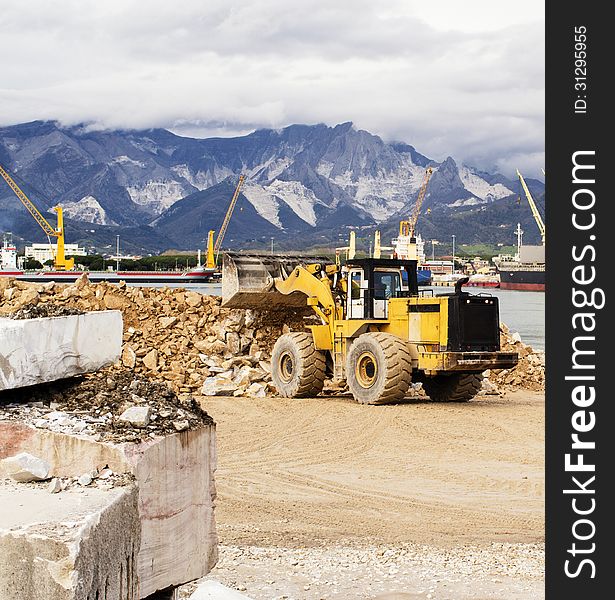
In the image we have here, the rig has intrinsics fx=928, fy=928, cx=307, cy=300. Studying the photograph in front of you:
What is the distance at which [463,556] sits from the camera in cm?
725

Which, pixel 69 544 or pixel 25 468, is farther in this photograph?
pixel 25 468

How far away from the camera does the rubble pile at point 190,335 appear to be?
17766 millimetres

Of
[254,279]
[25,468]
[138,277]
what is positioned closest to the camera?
[25,468]

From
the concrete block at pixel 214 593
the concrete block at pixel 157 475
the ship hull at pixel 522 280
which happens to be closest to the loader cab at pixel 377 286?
the concrete block at pixel 214 593

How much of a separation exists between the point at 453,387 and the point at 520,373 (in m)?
3.77

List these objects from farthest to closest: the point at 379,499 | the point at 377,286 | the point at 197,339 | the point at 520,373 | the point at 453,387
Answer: the point at 520,373
the point at 197,339
the point at 453,387
the point at 377,286
the point at 379,499

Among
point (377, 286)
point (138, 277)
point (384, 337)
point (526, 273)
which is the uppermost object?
point (377, 286)

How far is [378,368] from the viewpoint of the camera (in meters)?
15.2

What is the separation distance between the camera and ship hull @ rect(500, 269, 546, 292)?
107062 millimetres

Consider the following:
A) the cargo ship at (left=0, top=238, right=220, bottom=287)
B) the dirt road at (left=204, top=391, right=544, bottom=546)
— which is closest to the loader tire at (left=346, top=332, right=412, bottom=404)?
the dirt road at (left=204, top=391, right=544, bottom=546)

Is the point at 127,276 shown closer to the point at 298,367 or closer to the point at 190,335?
the point at 190,335

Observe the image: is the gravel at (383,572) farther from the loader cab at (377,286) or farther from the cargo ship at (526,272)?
the cargo ship at (526,272)

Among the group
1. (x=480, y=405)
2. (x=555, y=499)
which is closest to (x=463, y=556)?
(x=555, y=499)

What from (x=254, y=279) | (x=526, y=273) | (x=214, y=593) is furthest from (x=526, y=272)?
(x=214, y=593)
